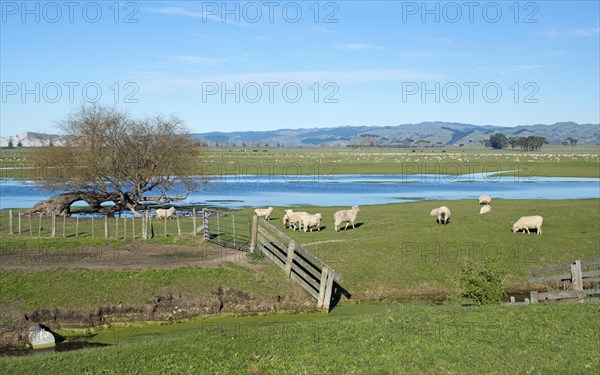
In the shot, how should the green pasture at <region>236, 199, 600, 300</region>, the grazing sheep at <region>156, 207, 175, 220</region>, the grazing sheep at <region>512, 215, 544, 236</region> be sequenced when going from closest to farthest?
the green pasture at <region>236, 199, 600, 300</region>, the grazing sheep at <region>512, 215, 544, 236</region>, the grazing sheep at <region>156, 207, 175, 220</region>

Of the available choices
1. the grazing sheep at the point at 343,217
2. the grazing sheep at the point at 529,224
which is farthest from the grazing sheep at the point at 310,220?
the grazing sheep at the point at 529,224

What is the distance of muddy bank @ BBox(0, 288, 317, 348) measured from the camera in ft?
69.4

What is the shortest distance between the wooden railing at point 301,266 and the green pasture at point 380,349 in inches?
260

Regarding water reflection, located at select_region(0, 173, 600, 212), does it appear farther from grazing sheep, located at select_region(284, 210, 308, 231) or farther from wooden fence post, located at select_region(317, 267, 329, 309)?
wooden fence post, located at select_region(317, 267, 329, 309)

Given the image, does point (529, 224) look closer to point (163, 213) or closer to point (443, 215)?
point (443, 215)

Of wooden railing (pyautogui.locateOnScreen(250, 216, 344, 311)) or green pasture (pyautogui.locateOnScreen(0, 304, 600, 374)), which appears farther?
wooden railing (pyautogui.locateOnScreen(250, 216, 344, 311))

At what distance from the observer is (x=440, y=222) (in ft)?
125

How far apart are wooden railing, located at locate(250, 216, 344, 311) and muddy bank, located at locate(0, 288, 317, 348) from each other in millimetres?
556

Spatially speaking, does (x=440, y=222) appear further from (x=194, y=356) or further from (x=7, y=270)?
(x=194, y=356)

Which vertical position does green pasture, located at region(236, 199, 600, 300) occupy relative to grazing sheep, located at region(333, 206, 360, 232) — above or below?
below

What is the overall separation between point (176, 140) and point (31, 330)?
98.6 ft

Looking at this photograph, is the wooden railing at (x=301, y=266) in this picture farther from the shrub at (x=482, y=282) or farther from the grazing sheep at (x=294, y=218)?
the grazing sheep at (x=294, y=218)

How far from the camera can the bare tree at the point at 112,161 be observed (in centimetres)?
4666

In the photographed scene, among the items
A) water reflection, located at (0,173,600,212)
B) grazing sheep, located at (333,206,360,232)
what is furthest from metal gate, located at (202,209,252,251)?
water reflection, located at (0,173,600,212)
